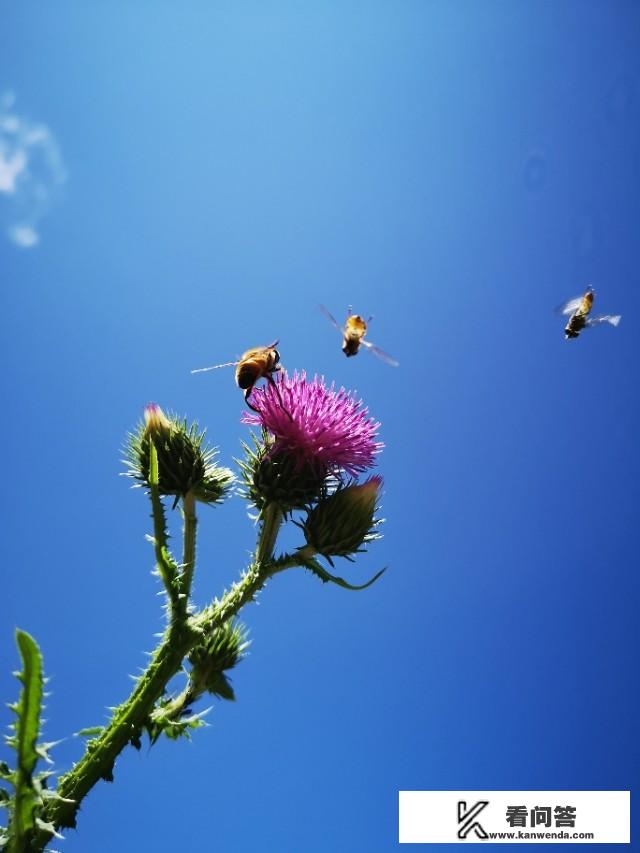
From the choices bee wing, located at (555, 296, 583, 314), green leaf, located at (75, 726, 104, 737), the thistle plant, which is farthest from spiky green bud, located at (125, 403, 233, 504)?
bee wing, located at (555, 296, 583, 314)

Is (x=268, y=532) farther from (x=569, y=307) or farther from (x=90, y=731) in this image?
(x=569, y=307)

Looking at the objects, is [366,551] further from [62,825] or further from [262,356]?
[62,825]

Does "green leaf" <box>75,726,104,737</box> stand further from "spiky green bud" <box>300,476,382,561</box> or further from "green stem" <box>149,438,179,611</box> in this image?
"spiky green bud" <box>300,476,382,561</box>

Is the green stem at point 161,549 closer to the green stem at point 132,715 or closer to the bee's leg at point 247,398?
the green stem at point 132,715

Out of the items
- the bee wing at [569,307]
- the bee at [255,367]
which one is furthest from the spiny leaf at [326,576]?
the bee wing at [569,307]

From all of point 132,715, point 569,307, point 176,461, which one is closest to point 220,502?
point 176,461

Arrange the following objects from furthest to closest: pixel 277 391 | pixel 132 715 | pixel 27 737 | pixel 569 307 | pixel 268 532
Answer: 1. pixel 569 307
2. pixel 277 391
3. pixel 268 532
4. pixel 132 715
5. pixel 27 737
